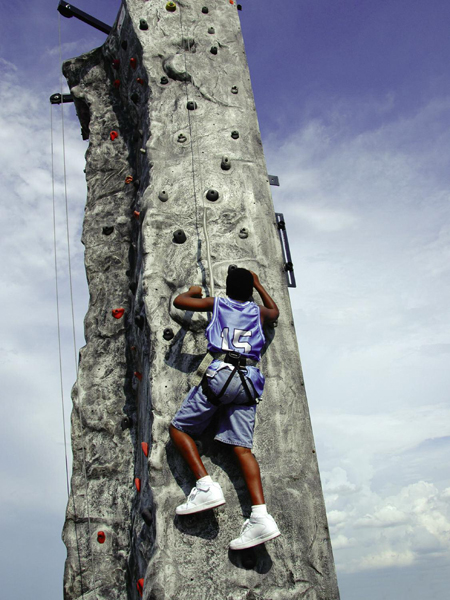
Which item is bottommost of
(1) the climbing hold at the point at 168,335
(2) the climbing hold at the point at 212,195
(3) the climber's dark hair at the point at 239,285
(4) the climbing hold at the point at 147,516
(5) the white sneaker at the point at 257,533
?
(5) the white sneaker at the point at 257,533

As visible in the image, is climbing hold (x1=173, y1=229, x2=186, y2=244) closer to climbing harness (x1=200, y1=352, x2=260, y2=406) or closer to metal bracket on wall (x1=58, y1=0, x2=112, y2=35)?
climbing harness (x1=200, y1=352, x2=260, y2=406)

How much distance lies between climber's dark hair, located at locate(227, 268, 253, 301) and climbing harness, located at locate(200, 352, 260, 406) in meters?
0.50

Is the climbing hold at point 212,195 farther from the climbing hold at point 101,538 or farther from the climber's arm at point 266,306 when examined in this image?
the climbing hold at point 101,538

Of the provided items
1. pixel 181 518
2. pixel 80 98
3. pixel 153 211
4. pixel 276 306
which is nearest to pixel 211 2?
pixel 80 98

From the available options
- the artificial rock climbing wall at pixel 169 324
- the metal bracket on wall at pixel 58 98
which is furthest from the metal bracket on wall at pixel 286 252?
the metal bracket on wall at pixel 58 98

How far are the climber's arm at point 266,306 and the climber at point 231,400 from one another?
12cm

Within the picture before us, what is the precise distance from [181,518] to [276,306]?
Result: 1.74 metres

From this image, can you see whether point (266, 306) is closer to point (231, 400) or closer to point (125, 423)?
point (231, 400)

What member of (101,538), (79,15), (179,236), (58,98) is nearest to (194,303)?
(179,236)

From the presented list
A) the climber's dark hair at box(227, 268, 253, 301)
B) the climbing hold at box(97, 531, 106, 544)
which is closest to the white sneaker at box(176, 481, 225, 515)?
the climber's dark hair at box(227, 268, 253, 301)

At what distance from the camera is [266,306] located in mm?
4418

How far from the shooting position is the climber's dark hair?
4188 millimetres

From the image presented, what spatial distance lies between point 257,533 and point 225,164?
3.30 metres

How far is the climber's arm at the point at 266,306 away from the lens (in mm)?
4300
